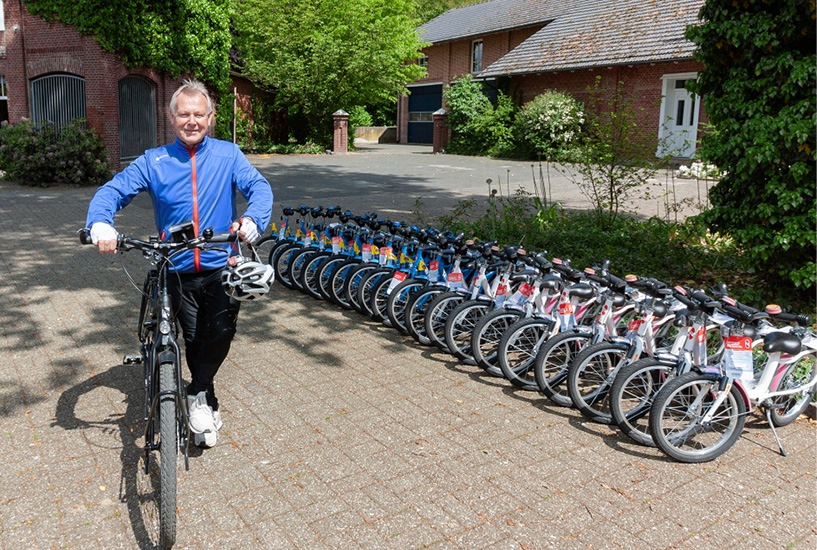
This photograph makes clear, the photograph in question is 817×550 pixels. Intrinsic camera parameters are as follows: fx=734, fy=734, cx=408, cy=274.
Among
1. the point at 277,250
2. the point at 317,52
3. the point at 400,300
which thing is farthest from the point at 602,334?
the point at 317,52

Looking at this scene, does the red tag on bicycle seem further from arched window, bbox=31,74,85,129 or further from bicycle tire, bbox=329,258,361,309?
arched window, bbox=31,74,85,129

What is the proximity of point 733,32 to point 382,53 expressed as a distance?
24.3 m

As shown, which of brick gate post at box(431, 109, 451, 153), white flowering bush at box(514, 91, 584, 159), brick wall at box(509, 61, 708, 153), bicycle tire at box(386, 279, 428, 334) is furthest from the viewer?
brick gate post at box(431, 109, 451, 153)

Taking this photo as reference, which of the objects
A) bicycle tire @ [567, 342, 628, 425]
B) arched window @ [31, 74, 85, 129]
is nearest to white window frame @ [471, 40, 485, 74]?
arched window @ [31, 74, 85, 129]

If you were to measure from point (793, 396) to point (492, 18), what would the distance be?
37.0 metres

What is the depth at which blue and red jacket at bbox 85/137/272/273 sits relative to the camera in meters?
3.55

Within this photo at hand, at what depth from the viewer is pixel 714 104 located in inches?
245

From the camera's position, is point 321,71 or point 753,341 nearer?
point 753,341

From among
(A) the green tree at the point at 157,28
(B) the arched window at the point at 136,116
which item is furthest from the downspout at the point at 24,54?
(B) the arched window at the point at 136,116

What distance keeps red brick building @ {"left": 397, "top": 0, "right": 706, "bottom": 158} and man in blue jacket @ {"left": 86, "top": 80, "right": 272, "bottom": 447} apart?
14671 mm

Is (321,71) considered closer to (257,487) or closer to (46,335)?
(46,335)

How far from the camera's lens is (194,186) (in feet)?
11.8

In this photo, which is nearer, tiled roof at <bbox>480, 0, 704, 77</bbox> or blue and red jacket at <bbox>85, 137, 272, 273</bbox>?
blue and red jacket at <bbox>85, 137, 272, 273</bbox>

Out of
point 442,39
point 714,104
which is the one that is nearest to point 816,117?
point 714,104
